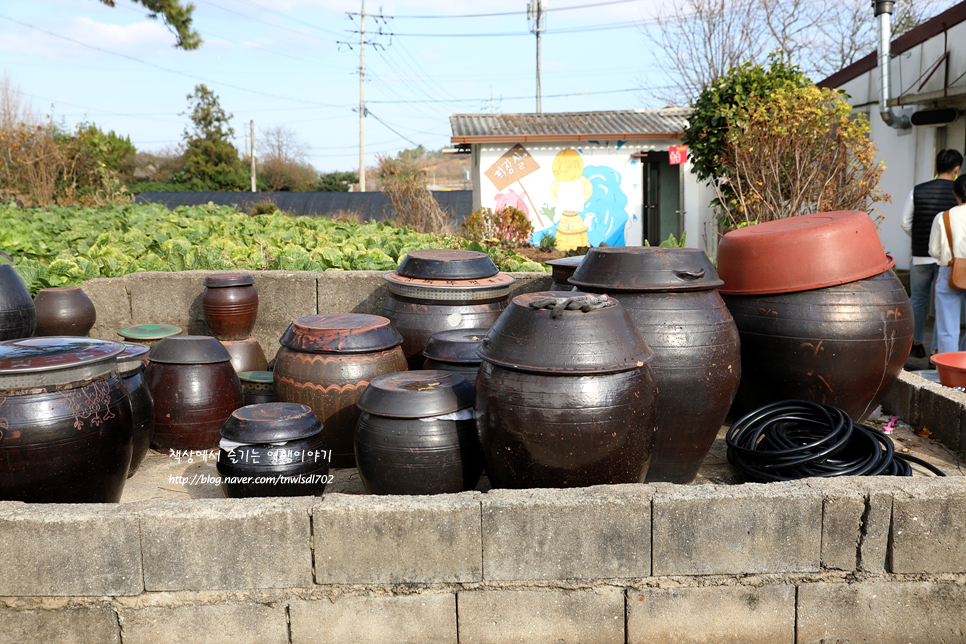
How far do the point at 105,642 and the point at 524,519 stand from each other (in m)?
1.85

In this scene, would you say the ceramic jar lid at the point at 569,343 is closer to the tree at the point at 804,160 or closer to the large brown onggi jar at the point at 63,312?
the large brown onggi jar at the point at 63,312

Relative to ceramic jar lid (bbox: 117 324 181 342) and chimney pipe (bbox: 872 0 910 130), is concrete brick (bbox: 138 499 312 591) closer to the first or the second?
ceramic jar lid (bbox: 117 324 181 342)

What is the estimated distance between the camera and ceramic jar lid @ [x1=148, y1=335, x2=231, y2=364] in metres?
4.63

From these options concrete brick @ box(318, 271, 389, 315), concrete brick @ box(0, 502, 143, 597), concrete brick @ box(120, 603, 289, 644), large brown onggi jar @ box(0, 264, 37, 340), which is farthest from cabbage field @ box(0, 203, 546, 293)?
concrete brick @ box(120, 603, 289, 644)

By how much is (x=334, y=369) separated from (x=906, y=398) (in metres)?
3.97

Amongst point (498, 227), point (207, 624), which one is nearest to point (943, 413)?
point (207, 624)

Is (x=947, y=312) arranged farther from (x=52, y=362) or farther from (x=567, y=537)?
(x=52, y=362)

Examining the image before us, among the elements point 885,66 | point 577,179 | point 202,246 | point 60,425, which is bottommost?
point 60,425

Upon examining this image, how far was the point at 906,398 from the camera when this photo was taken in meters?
5.05

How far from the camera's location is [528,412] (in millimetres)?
3229

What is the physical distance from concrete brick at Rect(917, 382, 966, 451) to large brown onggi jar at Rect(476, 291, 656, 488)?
7.82 feet

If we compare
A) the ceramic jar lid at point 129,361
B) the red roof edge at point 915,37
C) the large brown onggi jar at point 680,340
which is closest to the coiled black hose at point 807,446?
the large brown onggi jar at point 680,340

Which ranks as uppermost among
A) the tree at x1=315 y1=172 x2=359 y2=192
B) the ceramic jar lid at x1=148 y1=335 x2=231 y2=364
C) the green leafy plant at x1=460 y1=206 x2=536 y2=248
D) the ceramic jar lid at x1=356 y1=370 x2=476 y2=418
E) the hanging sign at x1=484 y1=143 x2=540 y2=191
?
the tree at x1=315 y1=172 x2=359 y2=192

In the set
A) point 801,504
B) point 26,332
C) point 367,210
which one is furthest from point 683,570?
point 367,210
